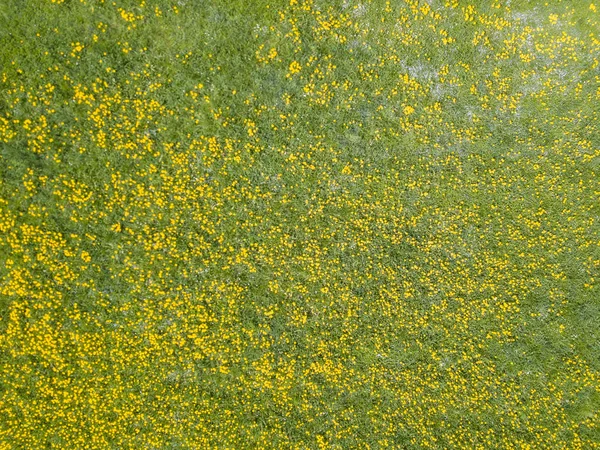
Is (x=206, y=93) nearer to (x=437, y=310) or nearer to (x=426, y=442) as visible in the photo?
(x=437, y=310)

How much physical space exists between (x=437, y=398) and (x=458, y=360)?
68cm

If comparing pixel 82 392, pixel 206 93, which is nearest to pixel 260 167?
pixel 206 93

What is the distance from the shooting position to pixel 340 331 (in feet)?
20.4

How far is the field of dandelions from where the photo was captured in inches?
225

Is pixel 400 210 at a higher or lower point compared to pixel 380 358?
→ higher

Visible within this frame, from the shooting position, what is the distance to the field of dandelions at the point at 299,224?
5.71 metres

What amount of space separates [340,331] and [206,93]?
410 centimetres

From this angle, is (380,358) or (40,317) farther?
(380,358)

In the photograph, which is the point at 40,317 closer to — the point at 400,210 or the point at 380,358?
the point at 380,358

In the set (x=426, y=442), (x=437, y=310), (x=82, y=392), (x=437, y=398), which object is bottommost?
(x=82, y=392)

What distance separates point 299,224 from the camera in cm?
612

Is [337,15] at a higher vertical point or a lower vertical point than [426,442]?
higher

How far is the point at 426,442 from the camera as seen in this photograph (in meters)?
6.30

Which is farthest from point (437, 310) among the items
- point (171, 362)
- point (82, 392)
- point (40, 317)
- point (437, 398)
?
point (40, 317)
